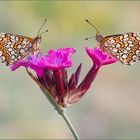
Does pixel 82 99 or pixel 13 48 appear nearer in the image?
pixel 13 48

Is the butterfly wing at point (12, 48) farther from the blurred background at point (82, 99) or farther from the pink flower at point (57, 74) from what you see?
the blurred background at point (82, 99)

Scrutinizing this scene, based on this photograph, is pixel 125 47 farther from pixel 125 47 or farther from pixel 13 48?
pixel 13 48

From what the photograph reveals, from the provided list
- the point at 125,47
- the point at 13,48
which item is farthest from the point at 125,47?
the point at 13,48

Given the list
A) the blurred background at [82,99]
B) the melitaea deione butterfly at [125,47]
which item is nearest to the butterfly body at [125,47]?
the melitaea deione butterfly at [125,47]

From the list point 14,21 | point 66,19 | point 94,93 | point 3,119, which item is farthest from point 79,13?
point 3,119

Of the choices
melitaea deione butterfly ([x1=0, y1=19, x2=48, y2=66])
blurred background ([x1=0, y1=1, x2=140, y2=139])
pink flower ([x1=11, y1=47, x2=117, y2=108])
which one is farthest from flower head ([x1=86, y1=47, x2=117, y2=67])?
blurred background ([x1=0, y1=1, x2=140, y2=139])

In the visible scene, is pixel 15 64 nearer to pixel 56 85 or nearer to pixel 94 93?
pixel 56 85

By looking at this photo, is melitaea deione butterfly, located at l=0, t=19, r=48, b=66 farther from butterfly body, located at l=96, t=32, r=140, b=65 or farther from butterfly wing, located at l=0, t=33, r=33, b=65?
butterfly body, located at l=96, t=32, r=140, b=65
